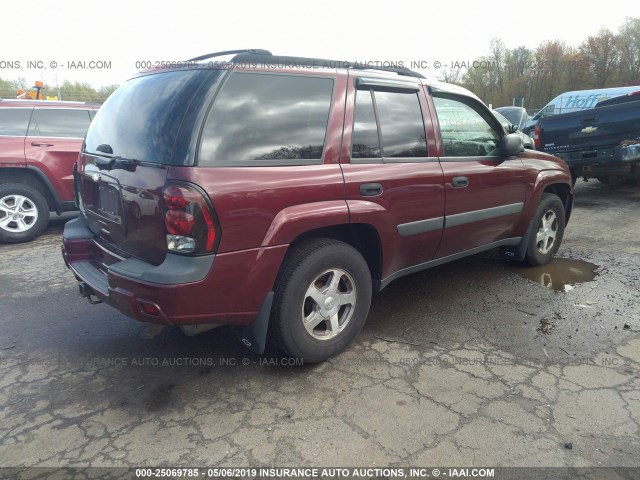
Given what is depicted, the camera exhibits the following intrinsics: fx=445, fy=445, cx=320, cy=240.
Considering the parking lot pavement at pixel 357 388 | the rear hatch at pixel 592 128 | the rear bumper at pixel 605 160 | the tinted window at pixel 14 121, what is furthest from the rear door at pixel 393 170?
the rear hatch at pixel 592 128

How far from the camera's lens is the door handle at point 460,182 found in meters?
3.39

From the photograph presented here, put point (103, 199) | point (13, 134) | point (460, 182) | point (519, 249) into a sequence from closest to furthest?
point (103, 199) < point (460, 182) < point (519, 249) < point (13, 134)

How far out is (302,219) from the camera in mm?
2496

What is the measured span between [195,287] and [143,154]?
32.3 inches

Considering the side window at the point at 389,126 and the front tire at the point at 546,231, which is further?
the front tire at the point at 546,231

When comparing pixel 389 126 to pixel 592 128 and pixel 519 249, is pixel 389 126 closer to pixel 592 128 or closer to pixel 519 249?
pixel 519 249

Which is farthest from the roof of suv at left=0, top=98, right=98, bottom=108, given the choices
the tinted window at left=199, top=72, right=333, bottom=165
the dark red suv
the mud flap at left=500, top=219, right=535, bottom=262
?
the mud flap at left=500, top=219, right=535, bottom=262

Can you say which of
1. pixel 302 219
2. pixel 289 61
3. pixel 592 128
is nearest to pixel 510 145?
pixel 289 61

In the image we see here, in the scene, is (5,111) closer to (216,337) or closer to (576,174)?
(216,337)

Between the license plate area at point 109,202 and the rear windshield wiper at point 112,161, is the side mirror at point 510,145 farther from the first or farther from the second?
the license plate area at point 109,202

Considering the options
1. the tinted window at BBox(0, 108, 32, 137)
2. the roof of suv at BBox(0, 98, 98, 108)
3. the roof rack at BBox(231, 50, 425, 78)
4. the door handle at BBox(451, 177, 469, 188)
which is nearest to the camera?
the roof rack at BBox(231, 50, 425, 78)

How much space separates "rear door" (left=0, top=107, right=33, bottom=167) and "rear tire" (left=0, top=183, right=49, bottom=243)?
32 cm

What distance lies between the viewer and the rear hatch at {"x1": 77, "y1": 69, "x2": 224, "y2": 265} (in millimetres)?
2287

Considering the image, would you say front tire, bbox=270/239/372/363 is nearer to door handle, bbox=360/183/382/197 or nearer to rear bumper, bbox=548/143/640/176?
door handle, bbox=360/183/382/197
